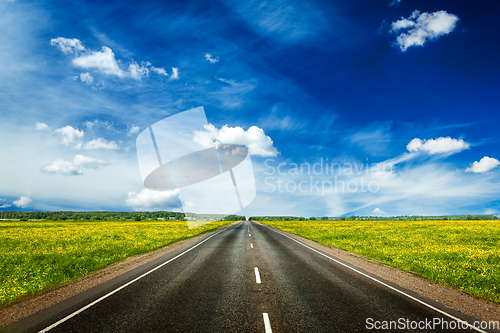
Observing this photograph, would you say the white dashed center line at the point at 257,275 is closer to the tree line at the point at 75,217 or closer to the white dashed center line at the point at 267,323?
the white dashed center line at the point at 267,323

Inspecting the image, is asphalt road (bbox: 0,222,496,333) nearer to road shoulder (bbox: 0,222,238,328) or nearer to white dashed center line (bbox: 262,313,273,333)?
white dashed center line (bbox: 262,313,273,333)

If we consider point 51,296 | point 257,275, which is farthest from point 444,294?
point 51,296

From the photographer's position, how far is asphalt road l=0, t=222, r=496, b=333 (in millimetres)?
4858

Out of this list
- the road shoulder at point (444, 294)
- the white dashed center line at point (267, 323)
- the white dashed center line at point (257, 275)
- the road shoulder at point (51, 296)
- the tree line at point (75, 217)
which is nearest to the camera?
the white dashed center line at point (267, 323)

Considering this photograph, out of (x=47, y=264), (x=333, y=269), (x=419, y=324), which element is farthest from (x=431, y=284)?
(x=47, y=264)

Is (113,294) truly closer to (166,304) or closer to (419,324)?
(166,304)

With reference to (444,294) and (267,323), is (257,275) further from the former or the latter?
(444,294)

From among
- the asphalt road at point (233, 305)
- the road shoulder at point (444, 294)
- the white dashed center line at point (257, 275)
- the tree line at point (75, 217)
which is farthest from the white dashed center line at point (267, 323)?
the tree line at point (75, 217)

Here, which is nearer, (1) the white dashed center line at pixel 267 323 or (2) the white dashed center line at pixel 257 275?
(1) the white dashed center line at pixel 267 323

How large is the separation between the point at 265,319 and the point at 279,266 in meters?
5.73

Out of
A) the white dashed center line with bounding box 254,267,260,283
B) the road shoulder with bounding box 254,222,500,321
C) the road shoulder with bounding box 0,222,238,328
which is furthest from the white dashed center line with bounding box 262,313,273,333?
the road shoulder with bounding box 0,222,238,328

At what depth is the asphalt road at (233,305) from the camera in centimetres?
486

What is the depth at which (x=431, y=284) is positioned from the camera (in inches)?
347

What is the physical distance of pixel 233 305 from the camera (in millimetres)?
5930
